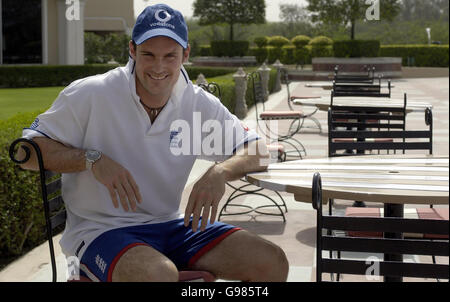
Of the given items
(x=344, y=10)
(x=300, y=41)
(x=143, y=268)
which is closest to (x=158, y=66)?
(x=143, y=268)

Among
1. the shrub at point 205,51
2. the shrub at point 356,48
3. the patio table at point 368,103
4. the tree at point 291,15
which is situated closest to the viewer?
the patio table at point 368,103

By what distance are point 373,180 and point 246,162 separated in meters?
0.55

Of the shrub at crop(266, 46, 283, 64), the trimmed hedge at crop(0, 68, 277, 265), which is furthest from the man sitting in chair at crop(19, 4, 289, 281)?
the shrub at crop(266, 46, 283, 64)

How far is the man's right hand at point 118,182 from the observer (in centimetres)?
252

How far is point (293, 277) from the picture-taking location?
4.34m

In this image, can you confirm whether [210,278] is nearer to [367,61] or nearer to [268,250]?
[268,250]

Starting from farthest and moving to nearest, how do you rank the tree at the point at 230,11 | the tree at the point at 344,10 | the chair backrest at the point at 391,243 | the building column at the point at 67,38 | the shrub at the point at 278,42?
the tree at the point at 230,11 → the shrub at the point at 278,42 → the tree at the point at 344,10 → the building column at the point at 67,38 → the chair backrest at the point at 391,243

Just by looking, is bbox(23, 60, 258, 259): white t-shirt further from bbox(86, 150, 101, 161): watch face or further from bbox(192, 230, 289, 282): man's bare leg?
bbox(192, 230, 289, 282): man's bare leg

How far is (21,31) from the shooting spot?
28.3 m

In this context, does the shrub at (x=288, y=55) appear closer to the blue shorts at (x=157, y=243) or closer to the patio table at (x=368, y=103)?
the patio table at (x=368, y=103)

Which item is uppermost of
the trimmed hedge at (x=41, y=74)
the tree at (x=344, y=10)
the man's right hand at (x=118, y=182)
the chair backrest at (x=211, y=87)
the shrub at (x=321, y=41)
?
the tree at (x=344, y=10)

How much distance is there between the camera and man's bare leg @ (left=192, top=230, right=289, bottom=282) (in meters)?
2.60

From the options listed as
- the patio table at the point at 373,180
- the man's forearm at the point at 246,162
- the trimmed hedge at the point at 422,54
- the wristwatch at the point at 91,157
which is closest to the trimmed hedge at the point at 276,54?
the trimmed hedge at the point at 422,54

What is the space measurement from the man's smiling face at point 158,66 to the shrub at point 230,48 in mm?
39361
